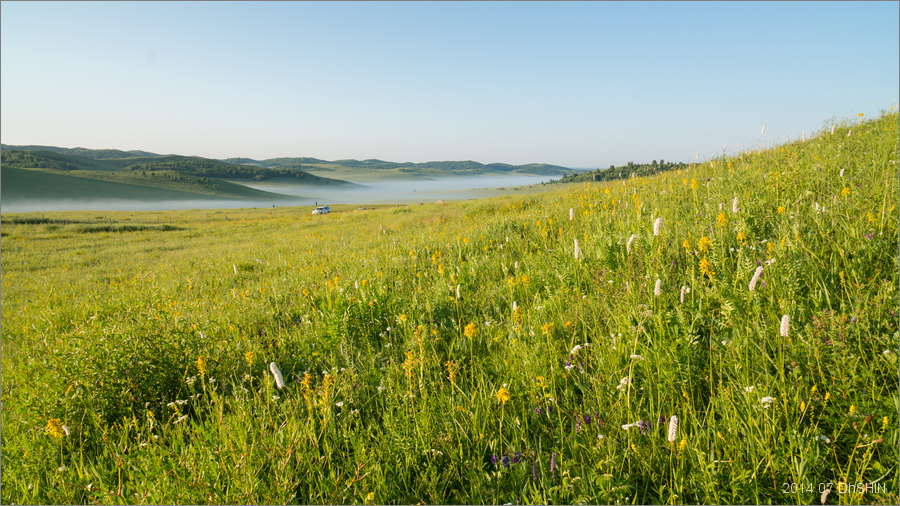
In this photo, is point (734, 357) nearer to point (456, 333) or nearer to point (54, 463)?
point (456, 333)

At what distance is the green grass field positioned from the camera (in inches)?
80.6

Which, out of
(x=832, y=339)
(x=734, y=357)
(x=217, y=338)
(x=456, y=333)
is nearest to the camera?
(x=832, y=339)

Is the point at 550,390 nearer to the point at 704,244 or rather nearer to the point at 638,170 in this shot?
the point at 704,244

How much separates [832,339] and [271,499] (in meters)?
3.24

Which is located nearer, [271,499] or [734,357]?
[271,499]

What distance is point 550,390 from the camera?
2748 millimetres

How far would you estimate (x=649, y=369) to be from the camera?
257 centimetres

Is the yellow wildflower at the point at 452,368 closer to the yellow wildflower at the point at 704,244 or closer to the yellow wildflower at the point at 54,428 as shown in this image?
the yellow wildflower at the point at 704,244

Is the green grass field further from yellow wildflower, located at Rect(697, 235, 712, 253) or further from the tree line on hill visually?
the tree line on hill

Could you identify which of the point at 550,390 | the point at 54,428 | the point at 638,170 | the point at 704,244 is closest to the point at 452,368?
the point at 550,390

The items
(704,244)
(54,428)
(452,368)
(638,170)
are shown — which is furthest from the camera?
(638,170)

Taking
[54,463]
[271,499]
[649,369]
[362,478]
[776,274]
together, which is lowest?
[54,463]

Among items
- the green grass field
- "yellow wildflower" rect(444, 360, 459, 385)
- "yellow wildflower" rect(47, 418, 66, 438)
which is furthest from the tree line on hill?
"yellow wildflower" rect(47, 418, 66, 438)

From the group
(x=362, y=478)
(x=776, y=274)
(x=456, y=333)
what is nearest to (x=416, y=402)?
(x=362, y=478)
